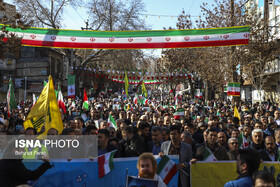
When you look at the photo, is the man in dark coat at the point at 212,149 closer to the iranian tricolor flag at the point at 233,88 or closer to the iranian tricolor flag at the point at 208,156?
the iranian tricolor flag at the point at 208,156

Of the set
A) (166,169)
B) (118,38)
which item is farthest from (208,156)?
(118,38)

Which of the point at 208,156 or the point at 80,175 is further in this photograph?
the point at 208,156

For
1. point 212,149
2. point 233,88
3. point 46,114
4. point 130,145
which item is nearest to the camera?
point 212,149

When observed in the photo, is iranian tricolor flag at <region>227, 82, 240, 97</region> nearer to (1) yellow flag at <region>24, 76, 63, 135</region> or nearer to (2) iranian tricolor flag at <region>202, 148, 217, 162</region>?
(1) yellow flag at <region>24, 76, 63, 135</region>

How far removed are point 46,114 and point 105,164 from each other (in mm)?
2756

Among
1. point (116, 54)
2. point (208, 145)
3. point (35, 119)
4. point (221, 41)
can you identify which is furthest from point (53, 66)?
point (208, 145)

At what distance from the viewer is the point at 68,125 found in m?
8.47

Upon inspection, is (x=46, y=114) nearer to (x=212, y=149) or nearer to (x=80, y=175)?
(x=80, y=175)

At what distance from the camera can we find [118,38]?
12703 millimetres

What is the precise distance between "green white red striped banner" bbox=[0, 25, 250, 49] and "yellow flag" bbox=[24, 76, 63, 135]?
5.55 m

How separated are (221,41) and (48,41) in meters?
6.83

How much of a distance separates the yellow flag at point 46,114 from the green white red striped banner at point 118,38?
219 inches

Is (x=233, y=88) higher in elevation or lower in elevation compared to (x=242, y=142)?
higher

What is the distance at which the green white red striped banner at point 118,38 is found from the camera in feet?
40.0
